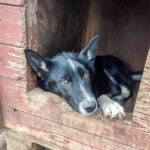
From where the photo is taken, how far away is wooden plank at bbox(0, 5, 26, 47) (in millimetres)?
1405

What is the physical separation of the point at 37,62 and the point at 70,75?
30cm

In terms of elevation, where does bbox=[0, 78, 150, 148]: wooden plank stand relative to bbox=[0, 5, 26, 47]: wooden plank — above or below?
below

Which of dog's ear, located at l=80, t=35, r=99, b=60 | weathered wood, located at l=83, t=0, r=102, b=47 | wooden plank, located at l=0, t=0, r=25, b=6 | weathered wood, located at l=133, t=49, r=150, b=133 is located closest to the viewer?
weathered wood, located at l=133, t=49, r=150, b=133

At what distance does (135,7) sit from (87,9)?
608mm

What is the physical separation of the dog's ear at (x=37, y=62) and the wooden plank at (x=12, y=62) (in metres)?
0.05

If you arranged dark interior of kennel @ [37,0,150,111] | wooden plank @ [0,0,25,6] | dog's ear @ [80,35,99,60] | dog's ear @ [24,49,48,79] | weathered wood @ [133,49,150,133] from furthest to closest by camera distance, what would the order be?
dark interior of kennel @ [37,0,150,111] < dog's ear @ [80,35,99,60] < dog's ear @ [24,49,48,79] < wooden plank @ [0,0,25,6] < weathered wood @ [133,49,150,133]

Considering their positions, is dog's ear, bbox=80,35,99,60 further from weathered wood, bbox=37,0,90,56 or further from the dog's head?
weathered wood, bbox=37,0,90,56

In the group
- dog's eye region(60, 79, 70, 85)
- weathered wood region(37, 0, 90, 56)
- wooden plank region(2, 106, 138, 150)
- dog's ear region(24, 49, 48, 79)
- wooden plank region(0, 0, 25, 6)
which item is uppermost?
wooden plank region(0, 0, 25, 6)

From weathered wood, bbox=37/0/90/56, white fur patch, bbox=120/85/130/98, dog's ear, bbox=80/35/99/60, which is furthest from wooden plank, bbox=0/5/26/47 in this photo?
white fur patch, bbox=120/85/130/98

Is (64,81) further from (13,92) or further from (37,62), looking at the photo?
(13,92)

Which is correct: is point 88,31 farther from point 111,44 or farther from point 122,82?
point 122,82

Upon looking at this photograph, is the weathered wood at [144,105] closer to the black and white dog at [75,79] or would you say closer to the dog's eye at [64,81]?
the black and white dog at [75,79]

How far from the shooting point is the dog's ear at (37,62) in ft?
4.89

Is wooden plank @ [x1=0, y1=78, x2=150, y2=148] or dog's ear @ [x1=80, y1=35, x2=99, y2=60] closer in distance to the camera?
wooden plank @ [x1=0, y1=78, x2=150, y2=148]
